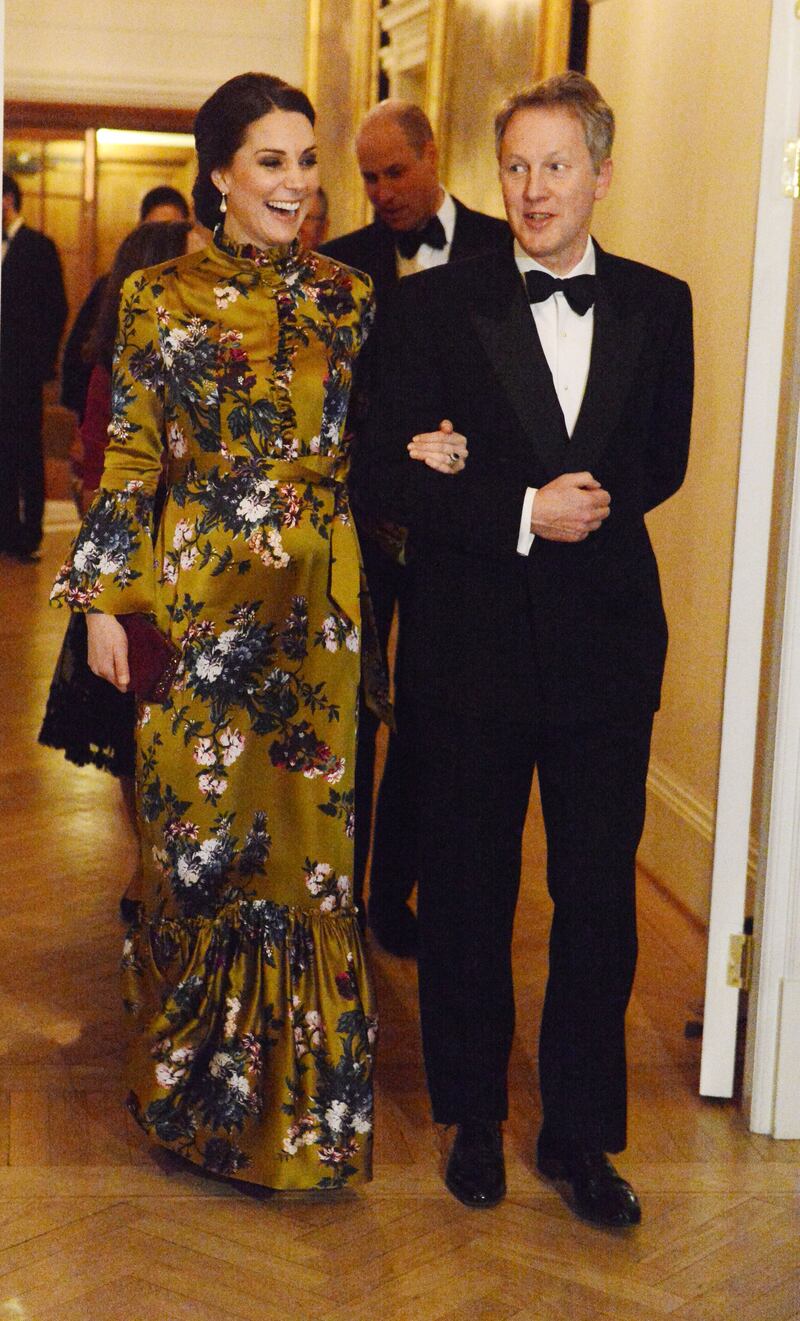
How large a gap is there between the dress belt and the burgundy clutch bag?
235 millimetres

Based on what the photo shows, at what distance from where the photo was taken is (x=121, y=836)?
460cm

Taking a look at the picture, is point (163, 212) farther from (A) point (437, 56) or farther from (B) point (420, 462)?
Result: (B) point (420, 462)

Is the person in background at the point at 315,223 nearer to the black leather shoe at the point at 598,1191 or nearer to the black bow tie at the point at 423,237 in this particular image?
the black bow tie at the point at 423,237

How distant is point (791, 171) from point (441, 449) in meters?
0.85

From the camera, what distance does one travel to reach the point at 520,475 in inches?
99.3

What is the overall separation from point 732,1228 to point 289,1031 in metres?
0.75

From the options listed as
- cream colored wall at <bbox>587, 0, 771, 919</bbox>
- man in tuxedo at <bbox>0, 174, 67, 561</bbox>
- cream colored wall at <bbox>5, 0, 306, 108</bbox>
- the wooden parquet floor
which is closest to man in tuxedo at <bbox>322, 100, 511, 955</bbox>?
the wooden parquet floor

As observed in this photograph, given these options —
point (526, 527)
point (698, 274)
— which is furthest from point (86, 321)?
point (526, 527)

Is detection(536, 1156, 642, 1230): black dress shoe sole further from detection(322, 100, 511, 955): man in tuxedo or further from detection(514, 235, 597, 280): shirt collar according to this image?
detection(514, 235, 597, 280): shirt collar

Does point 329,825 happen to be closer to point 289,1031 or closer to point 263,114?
point 289,1031

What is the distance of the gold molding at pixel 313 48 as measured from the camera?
859 centimetres

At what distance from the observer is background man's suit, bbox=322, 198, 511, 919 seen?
3.63 m

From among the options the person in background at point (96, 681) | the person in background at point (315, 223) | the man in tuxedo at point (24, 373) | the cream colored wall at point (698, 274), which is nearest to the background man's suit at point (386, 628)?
the person in background at point (96, 681)

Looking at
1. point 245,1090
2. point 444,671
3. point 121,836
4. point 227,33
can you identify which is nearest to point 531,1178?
point 245,1090
